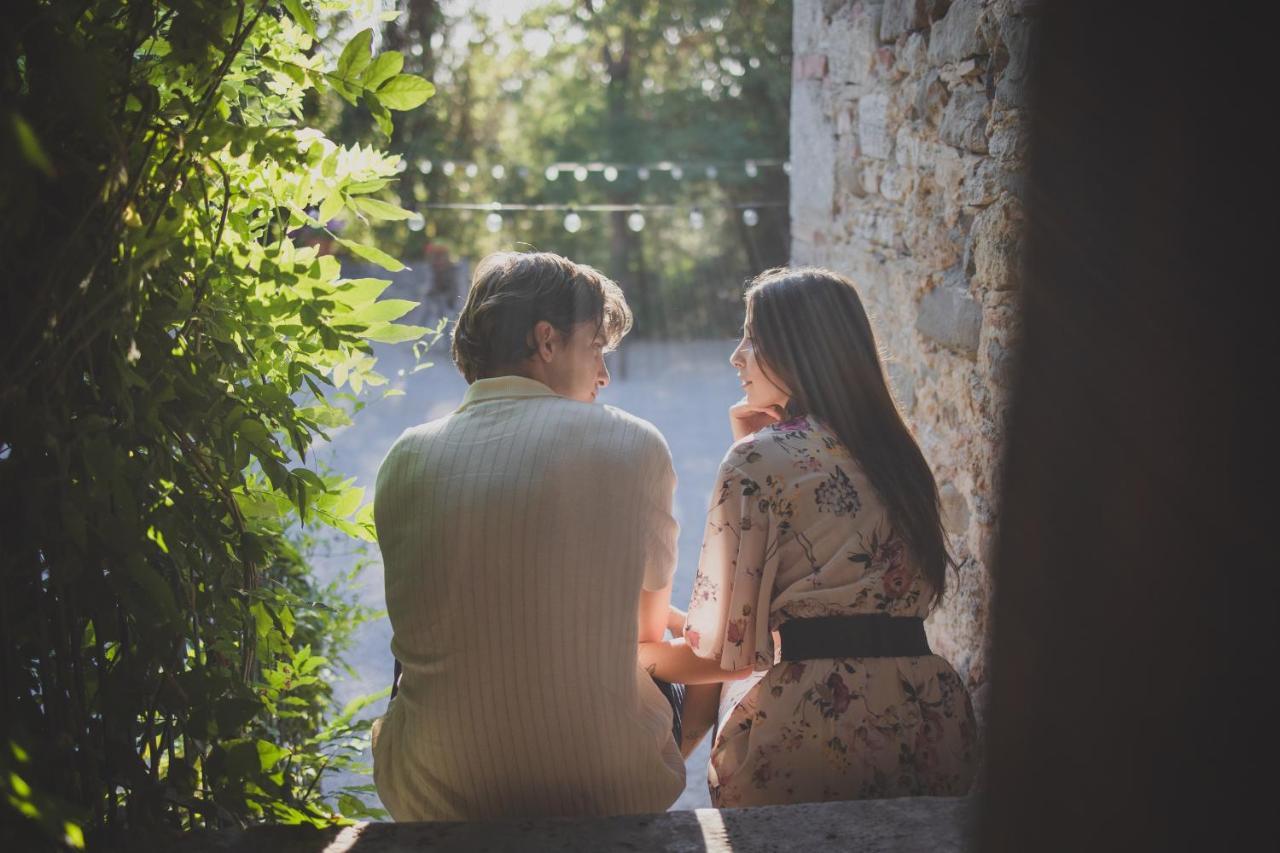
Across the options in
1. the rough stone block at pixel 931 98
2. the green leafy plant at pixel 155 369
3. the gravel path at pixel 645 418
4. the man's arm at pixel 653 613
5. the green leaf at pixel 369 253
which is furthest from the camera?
the gravel path at pixel 645 418

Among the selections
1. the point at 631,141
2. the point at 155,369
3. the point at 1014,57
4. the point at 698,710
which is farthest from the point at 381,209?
the point at 631,141

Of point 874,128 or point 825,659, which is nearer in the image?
point 825,659

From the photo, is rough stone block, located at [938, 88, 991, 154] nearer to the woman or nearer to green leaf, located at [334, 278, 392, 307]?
the woman

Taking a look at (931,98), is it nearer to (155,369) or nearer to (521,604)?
(521,604)

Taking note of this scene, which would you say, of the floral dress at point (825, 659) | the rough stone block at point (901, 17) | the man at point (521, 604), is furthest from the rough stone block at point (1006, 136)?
the man at point (521, 604)

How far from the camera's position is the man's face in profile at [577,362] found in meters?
1.85

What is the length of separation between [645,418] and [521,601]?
4.90m

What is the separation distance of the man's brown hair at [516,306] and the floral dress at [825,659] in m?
0.37

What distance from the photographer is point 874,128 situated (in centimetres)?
317

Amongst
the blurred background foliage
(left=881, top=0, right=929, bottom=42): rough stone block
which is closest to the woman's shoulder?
(left=881, top=0, right=929, bottom=42): rough stone block

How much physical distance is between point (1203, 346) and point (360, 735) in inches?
71.6

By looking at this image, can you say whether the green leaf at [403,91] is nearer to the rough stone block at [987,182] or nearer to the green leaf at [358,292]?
the green leaf at [358,292]

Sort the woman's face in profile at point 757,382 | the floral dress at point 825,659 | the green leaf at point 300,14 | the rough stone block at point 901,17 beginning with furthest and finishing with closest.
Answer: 1. the rough stone block at point 901,17
2. the woman's face in profile at point 757,382
3. the floral dress at point 825,659
4. the green leaf at point 300,14

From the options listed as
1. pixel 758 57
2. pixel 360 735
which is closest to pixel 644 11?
pixel 758 57
